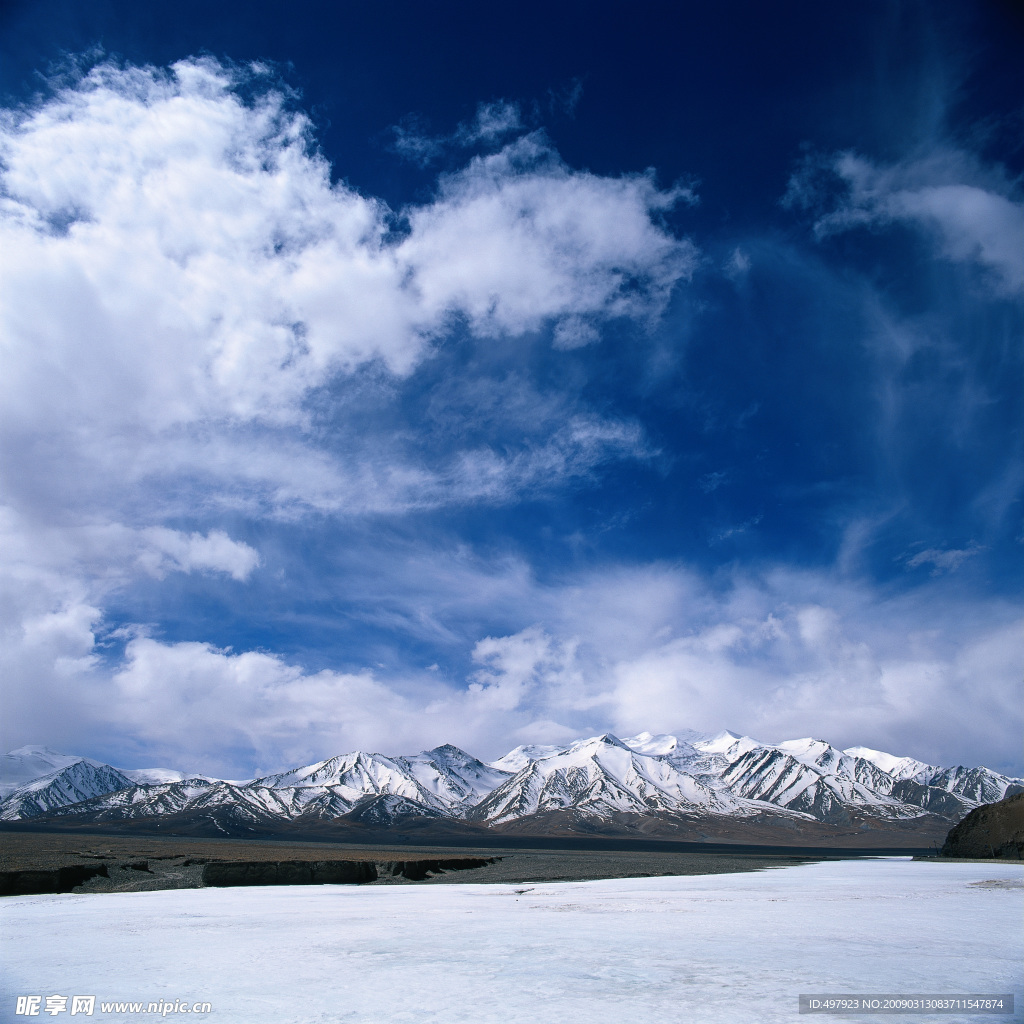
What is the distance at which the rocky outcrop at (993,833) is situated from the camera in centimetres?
6275

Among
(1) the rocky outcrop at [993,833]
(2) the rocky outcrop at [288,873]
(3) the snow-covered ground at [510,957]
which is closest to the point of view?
(3) the snow-covered ground at [510,957]

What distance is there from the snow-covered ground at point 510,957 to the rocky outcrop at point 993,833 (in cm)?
4827

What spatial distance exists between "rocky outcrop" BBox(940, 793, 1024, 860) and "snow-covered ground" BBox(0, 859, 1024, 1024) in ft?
158

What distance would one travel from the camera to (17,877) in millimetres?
33812

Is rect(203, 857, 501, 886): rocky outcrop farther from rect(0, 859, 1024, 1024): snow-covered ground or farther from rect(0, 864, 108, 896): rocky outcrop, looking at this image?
rect(0, 859, 1024, 1024): snow-covered ground

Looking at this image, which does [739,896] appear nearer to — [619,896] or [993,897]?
[619,896]

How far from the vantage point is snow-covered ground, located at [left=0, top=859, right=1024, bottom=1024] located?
10133mm

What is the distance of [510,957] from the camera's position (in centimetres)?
1407

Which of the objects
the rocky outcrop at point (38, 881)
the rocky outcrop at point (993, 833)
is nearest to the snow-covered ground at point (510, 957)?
the rocky outcrop at point (38, 881)

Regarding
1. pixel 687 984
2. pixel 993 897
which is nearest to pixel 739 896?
pixel 993 897

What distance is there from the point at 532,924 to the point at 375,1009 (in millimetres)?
11144

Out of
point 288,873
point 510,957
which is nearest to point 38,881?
point 288,873

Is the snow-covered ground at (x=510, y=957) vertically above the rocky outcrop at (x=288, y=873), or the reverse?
the snow-covered ground at (x=510, y=957)

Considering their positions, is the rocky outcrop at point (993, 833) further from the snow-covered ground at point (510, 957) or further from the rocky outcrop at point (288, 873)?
the rocky outcrop at point (288, 873)
